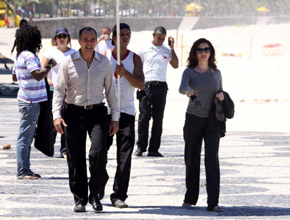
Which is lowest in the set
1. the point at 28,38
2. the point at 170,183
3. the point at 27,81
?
the point at 170,183

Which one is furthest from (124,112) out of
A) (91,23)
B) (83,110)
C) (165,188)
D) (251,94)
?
(91,23)

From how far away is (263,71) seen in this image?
3481 centimetres

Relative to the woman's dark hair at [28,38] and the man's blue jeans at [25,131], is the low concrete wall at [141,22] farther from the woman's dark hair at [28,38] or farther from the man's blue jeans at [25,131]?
→ the man's blue jeans at [25,131]

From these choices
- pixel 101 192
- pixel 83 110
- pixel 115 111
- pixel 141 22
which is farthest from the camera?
pixel 141 22

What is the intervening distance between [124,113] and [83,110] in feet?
2.04

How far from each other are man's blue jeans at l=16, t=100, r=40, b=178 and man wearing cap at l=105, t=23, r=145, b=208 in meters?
1.24

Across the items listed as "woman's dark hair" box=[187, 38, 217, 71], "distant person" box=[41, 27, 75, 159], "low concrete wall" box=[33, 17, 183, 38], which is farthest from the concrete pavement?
"low concrete wall" box=[33, 17, 183, 38]

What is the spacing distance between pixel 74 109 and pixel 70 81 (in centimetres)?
24

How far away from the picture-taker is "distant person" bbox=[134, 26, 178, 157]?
974cm

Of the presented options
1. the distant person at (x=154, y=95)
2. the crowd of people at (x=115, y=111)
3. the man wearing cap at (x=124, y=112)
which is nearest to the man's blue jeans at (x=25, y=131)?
the crowd of people at (x=115, y=111)

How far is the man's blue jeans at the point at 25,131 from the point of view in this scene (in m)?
7.56

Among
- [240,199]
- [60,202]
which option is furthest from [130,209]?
[240,199]

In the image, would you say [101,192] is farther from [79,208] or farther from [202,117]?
[202,117]

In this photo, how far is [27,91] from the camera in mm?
7566
